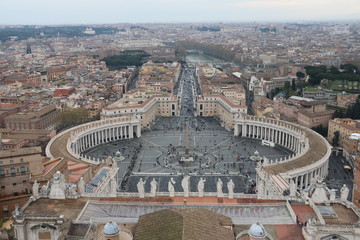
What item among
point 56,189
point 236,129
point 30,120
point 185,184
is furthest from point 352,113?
point 56,189

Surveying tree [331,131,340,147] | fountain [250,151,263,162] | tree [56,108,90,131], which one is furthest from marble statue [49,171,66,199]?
tree [331,131,340,147]

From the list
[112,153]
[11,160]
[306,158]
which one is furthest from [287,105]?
[11,160]

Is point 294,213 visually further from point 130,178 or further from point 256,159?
point 256,159

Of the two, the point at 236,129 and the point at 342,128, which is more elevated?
the point at 342,128

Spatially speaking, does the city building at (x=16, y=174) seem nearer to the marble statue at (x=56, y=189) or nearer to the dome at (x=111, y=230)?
the marble statue at (x=56, y=189)

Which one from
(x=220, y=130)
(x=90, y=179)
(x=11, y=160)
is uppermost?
(x=11, y=160)

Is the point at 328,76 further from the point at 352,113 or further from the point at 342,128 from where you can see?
the point at 342,128

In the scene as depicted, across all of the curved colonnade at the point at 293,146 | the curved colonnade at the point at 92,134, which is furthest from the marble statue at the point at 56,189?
the curved colonnade at the point at 92,134
